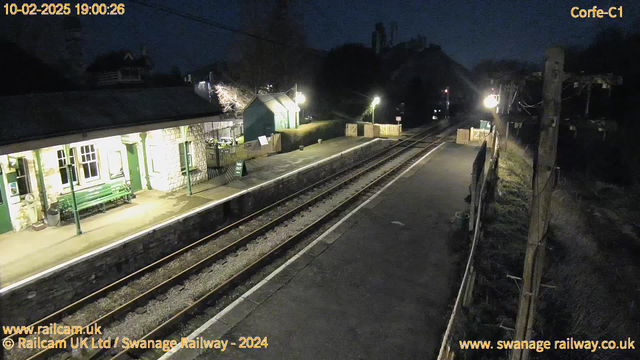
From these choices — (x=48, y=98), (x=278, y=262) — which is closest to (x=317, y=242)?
(x=278, y=262)

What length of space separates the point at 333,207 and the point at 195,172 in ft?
20.3

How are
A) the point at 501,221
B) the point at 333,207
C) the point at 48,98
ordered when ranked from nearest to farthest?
1. the point at 48,98
2. the point at 501,221
3. the point at 333,207

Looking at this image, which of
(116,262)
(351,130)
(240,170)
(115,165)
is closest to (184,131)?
(115,165)

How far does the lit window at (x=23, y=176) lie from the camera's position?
1147 cm

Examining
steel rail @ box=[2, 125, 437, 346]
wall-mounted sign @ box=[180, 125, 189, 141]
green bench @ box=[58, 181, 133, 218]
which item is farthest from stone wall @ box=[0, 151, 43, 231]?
wall-mounted sign @ box=[180, 125, 189, 141]

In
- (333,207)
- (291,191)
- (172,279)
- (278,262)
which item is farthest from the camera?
(291,191)

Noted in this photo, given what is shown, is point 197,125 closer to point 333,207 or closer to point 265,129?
point 333,207

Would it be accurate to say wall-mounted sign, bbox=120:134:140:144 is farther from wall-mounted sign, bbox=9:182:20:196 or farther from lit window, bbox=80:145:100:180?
wall-mounted sign, bbox=9:182:20:196

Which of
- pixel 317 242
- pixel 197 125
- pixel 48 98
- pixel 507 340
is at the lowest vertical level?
pixel 507 340

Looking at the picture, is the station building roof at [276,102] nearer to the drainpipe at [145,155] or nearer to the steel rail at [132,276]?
the drainpipe at [145,155]

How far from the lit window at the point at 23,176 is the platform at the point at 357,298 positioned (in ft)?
26.5

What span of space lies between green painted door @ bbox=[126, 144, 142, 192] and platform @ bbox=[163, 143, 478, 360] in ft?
27.2

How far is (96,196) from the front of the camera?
12969 millimetres

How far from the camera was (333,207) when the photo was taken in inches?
615
